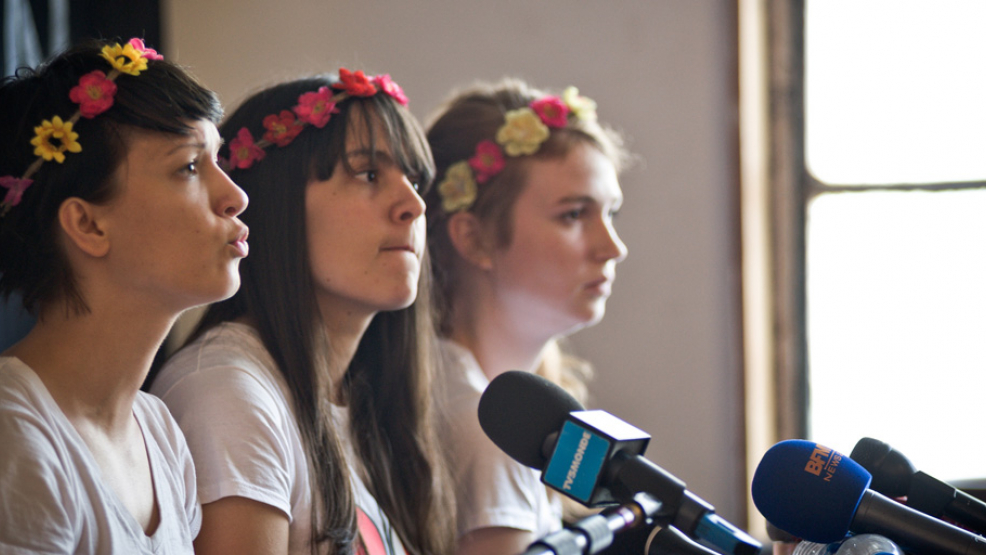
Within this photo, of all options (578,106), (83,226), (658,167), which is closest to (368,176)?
(83,226)

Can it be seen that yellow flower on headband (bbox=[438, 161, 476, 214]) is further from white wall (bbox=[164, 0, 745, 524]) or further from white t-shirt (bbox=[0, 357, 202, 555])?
white t-shirt (bbox=[0, 357, 202, 555])

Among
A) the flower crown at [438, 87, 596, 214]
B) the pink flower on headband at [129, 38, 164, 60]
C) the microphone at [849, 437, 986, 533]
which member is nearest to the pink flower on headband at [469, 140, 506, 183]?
the flower crown at [438, 87, 596, 214]

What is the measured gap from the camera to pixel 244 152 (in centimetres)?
122

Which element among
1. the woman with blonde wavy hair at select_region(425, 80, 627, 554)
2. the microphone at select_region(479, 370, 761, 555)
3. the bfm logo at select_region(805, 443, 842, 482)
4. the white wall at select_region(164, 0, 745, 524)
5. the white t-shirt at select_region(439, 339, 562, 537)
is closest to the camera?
the microphone at select_region(479, 370, 761, 555)

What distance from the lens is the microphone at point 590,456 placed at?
67 centimetres

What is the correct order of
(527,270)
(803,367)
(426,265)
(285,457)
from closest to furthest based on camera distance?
(285,457) → (426,265) → (527,270) → (803,367)

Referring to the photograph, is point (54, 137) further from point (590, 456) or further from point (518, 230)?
point (518, 230)

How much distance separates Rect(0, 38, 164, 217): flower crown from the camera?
84 cm

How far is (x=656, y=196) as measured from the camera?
2166mm

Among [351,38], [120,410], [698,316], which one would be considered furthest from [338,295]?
[698,316]

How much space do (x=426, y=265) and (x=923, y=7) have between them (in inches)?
62.4

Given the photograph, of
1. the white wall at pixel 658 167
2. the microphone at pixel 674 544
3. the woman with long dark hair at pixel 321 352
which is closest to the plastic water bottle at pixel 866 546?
the microphone at pixel 674 544

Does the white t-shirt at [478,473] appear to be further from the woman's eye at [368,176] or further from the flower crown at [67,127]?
the flower crown at [67,127]

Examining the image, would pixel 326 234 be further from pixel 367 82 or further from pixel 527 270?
pixel 527 270
